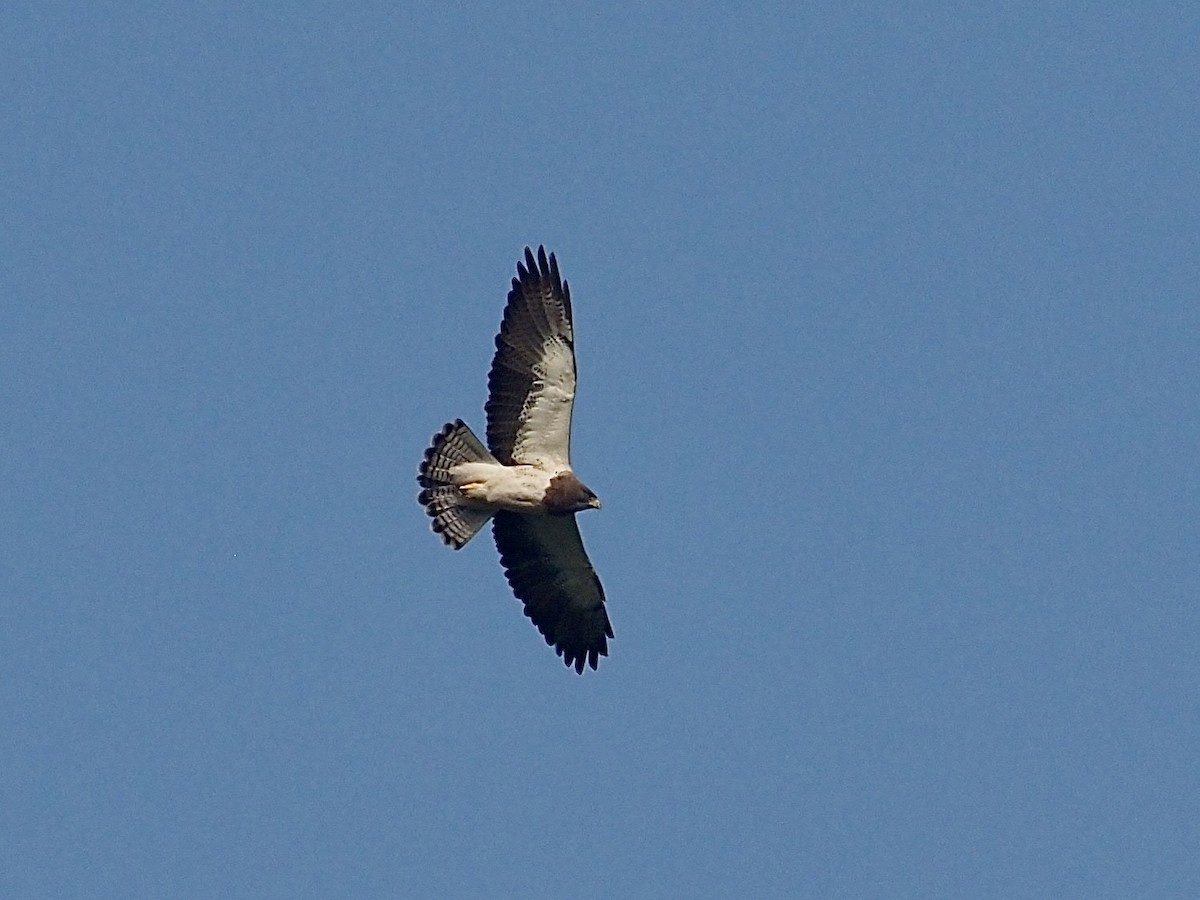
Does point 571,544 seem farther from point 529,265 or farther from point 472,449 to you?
point 529,265

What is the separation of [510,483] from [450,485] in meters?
0.73

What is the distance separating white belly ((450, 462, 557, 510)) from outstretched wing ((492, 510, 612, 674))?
19.7 inches

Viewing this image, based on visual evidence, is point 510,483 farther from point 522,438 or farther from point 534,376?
point 534,376

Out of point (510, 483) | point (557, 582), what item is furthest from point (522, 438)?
point (557, 582)

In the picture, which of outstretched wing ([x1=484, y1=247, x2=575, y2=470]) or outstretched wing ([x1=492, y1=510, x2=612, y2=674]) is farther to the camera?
outstretched wing ([x1=492, y1=510, x2=612, y2=674])

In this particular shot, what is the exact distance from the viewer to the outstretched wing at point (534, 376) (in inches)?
961

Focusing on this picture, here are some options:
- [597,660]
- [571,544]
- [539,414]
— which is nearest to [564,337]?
[539,414]

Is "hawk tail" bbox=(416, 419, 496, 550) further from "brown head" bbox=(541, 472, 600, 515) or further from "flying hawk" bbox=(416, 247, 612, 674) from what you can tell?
"brown head" bbox=(541, 472, 600, 515)

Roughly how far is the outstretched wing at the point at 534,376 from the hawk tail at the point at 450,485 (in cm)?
26

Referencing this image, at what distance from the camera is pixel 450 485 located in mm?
24719

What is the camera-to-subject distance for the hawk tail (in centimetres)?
2459

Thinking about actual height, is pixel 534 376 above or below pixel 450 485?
above

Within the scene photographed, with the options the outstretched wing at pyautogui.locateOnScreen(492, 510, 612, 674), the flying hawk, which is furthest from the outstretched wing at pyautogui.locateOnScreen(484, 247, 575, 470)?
the outstretched wing at pyautogui.locateOnScreen(492, 510, 612, 674)

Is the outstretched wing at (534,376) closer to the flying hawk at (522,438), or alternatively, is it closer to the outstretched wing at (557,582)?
the flying hawk at (522,438)
